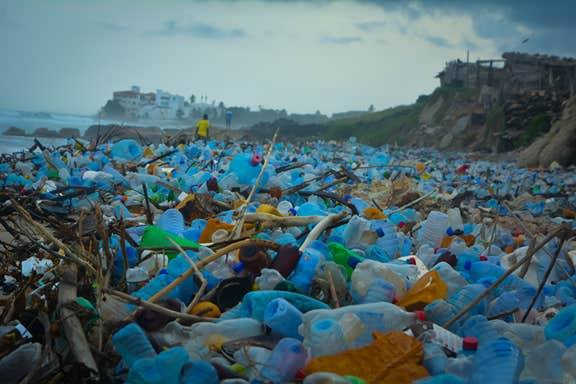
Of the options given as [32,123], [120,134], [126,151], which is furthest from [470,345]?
[32,123]

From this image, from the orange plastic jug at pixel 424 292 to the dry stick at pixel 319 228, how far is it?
50 centimetres

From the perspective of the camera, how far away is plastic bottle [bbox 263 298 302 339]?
5.03 feet

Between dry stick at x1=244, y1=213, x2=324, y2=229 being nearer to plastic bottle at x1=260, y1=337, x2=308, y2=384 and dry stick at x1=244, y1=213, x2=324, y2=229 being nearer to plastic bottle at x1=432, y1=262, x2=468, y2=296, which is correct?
plastic bottle at x1=432, y1=262, x2=468, y2=296

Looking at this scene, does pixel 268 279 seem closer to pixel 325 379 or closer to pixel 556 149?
pixel 325 379

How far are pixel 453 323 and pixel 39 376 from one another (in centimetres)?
121

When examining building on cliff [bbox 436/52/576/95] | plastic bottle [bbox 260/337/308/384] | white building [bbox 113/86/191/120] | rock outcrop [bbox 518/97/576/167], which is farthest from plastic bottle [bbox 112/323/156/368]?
white building [bbox 113/86/191/120]

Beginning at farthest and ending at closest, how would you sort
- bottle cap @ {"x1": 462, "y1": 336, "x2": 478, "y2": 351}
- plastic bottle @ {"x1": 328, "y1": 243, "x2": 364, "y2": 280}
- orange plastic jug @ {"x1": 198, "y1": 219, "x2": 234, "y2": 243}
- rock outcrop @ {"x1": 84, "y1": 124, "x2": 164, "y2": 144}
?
rock outcrop @ {"x1": 84, "y1": 124, "x2": 164, "y2": 144}
orange plastic jug @ {"x1": 198, "y1": 219, "x2": 234, "y2": 243}
plastic bottle @ {"x1": 328, "y1": 243, "x2": 364, "y2": 280}
bottle cap @ {"x1": 462, "y1": 336, "x2": 478, "y2": 351}

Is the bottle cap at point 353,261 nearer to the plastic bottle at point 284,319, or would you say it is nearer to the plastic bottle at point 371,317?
the plastic bottle at point 371,317

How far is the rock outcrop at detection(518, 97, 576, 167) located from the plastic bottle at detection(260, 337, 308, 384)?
12806 millimetres

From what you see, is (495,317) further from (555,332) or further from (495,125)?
(495,125)

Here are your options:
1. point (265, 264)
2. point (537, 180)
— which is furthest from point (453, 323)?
point (537, 180)

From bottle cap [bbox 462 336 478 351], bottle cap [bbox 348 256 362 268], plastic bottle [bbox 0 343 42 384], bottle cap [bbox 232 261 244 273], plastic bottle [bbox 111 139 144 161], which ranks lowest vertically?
plastic bottle [bbox 0 343 42 384]

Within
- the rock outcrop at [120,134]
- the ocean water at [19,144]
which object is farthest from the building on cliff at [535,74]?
the ocean water at [19,144]

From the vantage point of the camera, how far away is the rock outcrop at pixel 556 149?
12586 mm
